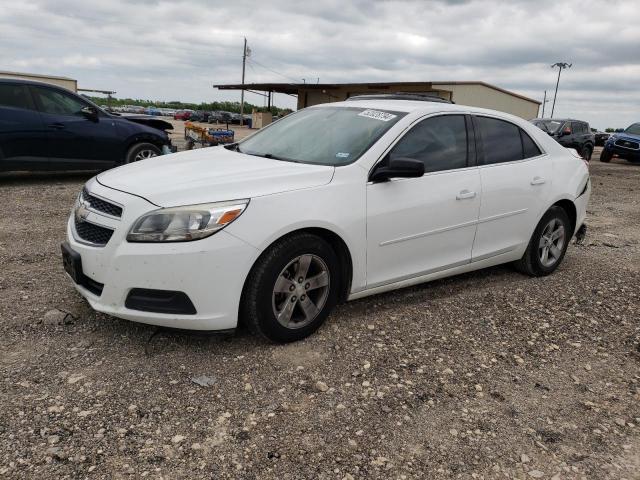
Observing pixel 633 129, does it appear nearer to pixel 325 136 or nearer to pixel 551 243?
pixel 551 243

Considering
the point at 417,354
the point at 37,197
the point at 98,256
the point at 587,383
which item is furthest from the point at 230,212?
the point at 37,197

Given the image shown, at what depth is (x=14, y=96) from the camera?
26.9 feet

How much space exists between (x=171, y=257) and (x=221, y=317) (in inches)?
17.5

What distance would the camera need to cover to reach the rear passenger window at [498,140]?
14.6 ft

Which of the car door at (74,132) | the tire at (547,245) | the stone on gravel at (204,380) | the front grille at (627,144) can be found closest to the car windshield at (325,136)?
the stone on gravel at (204,380)

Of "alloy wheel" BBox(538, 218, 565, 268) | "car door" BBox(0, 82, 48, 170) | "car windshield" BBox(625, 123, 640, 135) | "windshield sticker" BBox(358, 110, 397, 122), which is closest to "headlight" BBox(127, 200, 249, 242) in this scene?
"windshield sticker" BBox(358, 110, 397, 122)

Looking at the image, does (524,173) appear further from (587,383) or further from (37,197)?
(37,197)

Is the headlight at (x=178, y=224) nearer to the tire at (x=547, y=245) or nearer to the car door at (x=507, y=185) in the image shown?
the car door at (x=507, y=185)

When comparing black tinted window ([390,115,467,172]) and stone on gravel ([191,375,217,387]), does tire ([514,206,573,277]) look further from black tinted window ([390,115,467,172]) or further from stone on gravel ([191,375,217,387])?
stone on gravel ([191,375,217,387])

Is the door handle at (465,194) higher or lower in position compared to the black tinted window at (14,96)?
lower

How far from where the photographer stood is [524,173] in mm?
4660

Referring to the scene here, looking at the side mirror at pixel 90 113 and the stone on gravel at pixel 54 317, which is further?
the side mirror at pixel 90 113

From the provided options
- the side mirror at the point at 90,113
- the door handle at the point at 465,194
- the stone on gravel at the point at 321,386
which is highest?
the side mirror at the point at 90,113

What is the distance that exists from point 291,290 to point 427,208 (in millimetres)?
1203
